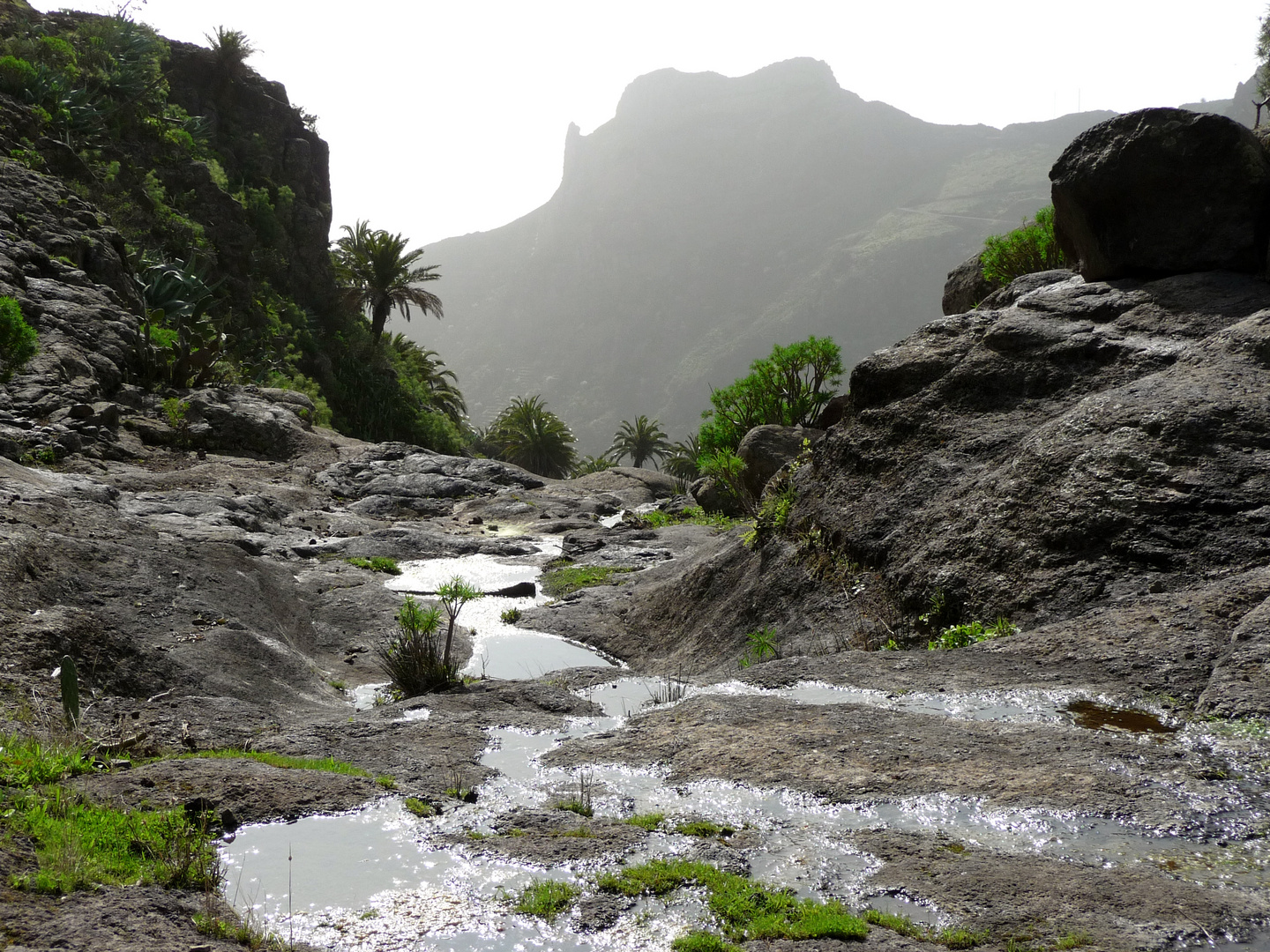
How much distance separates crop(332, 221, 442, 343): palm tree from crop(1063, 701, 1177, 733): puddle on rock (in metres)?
35.5

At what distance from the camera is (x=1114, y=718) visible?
436cm

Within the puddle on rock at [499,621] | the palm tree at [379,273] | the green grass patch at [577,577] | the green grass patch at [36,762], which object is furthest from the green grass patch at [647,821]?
the palm tree at [379,273]

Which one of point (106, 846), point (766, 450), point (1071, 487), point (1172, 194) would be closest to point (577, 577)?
point (766, 450)

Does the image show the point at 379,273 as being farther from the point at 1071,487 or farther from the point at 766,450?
the point at 1071,487

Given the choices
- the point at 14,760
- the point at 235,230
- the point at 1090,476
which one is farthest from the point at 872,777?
the point at 235,230

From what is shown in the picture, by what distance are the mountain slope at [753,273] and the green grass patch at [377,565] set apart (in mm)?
125915

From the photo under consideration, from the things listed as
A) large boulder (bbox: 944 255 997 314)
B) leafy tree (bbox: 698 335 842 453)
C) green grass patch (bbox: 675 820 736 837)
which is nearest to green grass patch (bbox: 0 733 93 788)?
green grass patch (bbox: 675 820 736 837)

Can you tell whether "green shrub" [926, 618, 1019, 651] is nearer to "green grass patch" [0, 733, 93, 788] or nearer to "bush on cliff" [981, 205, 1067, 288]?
"green grass patch" [0, 733, 93, 788]

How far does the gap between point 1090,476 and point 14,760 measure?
7259mm

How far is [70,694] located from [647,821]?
360cm

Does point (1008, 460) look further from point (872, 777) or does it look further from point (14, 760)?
point (14, 760)

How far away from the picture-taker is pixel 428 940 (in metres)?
2.93

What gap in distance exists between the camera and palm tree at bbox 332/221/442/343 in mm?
37281

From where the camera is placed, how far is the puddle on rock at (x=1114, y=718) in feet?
13.7
